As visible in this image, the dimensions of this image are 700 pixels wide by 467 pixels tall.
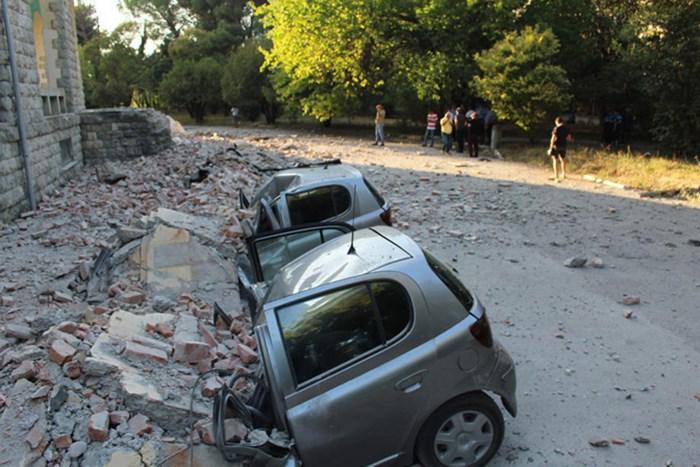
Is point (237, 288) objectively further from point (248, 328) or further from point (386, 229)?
point (386, 229)

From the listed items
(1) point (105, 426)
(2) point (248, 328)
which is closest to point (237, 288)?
(2) point (248, 328)

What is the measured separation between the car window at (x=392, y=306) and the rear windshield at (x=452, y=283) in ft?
1.19

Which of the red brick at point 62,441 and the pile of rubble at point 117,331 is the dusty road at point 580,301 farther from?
the red brick at point 62,441

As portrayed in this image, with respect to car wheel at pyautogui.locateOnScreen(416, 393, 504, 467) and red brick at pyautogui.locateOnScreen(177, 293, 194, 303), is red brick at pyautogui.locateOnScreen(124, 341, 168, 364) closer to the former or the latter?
red brick at pyautogui.locateOnScreen(177, 293, 194, 303)

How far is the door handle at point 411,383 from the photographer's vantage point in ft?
12.1

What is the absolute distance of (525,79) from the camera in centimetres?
1966

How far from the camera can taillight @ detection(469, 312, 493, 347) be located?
3922 mm

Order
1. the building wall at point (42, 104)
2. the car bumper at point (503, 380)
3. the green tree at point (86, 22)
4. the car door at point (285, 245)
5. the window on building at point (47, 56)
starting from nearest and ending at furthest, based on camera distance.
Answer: the car bumper at point (503, 380) → the car door at point (285, 245) → the building wall at point (42, 104) → the window on building at point (47, 56) → the green tree at point (86, 22)

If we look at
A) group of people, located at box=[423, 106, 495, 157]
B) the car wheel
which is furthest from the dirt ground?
group of people, located at box=[423, 106, 495, 157]

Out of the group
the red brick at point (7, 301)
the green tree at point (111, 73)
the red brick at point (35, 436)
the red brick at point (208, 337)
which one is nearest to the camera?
the red brick at point (35, 436)

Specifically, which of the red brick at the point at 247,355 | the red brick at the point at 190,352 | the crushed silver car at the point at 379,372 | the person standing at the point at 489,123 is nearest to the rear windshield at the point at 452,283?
the crushed silver car at the point at 379,372

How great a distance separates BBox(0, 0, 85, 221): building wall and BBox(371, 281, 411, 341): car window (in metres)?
8.60

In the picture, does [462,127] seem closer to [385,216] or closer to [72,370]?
[385,216]

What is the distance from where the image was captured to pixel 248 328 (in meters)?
5.56
